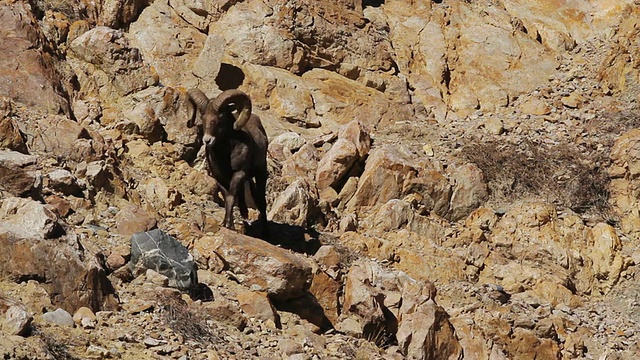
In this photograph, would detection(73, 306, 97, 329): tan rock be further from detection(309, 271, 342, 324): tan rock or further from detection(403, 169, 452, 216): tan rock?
detection(403, 169, 452, 216): tan rock

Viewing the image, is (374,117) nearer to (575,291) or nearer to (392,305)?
(575,291)

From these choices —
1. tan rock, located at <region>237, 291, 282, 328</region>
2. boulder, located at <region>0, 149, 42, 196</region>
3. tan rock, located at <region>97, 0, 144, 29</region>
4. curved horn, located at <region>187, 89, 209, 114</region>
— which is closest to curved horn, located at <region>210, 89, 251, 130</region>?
curved horn, located at <region>187, 89, 209, 114</region>

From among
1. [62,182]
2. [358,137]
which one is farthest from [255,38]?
[62,182]

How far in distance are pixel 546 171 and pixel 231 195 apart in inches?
277

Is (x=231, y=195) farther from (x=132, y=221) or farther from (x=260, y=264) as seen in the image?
(x=260, y=264)

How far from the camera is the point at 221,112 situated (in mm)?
12297

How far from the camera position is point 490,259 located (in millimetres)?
14773

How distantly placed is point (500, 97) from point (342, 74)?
10.7 ft

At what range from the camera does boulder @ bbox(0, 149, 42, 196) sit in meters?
9.91

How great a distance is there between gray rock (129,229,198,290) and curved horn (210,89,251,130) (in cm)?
272

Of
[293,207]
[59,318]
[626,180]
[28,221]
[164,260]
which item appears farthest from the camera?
[626,180]

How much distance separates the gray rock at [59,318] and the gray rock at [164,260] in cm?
153

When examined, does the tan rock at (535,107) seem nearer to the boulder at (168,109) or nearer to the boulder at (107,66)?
the boulder at (168,109)

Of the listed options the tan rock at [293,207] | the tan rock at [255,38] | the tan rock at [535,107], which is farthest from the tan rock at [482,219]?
the tan rock at [255,38]
